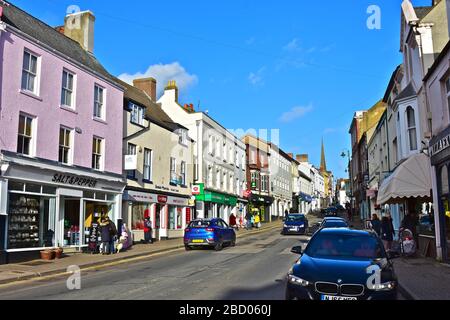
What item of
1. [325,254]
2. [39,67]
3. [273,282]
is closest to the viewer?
[325,254]

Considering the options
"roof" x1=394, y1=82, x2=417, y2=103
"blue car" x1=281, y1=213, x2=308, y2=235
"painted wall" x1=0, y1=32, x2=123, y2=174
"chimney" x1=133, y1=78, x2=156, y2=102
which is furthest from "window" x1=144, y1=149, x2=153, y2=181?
"roof" x1=394, y1=82, x2=417, y2=103

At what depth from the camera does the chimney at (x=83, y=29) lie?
2581 centimetres

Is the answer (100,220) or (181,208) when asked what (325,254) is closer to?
(100,220)

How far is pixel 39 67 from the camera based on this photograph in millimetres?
18297

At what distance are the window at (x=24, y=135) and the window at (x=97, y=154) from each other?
14.2 ft

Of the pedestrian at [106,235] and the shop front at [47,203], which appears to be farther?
the pedestrian at [106,235]

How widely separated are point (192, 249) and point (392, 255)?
15.5 metres

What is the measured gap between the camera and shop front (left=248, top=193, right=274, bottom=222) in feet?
169

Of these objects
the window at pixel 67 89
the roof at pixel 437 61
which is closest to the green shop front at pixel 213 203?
the window at pixel 67 89

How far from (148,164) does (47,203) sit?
30.5 ft

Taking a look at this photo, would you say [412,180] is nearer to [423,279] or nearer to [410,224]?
[410,224]

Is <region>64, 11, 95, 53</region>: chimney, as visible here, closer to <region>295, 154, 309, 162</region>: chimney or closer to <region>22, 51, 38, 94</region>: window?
<region>22, 51, 38, 94</region>: window

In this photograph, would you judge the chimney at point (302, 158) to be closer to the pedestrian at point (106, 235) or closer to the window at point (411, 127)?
the window at point (411, 127)
